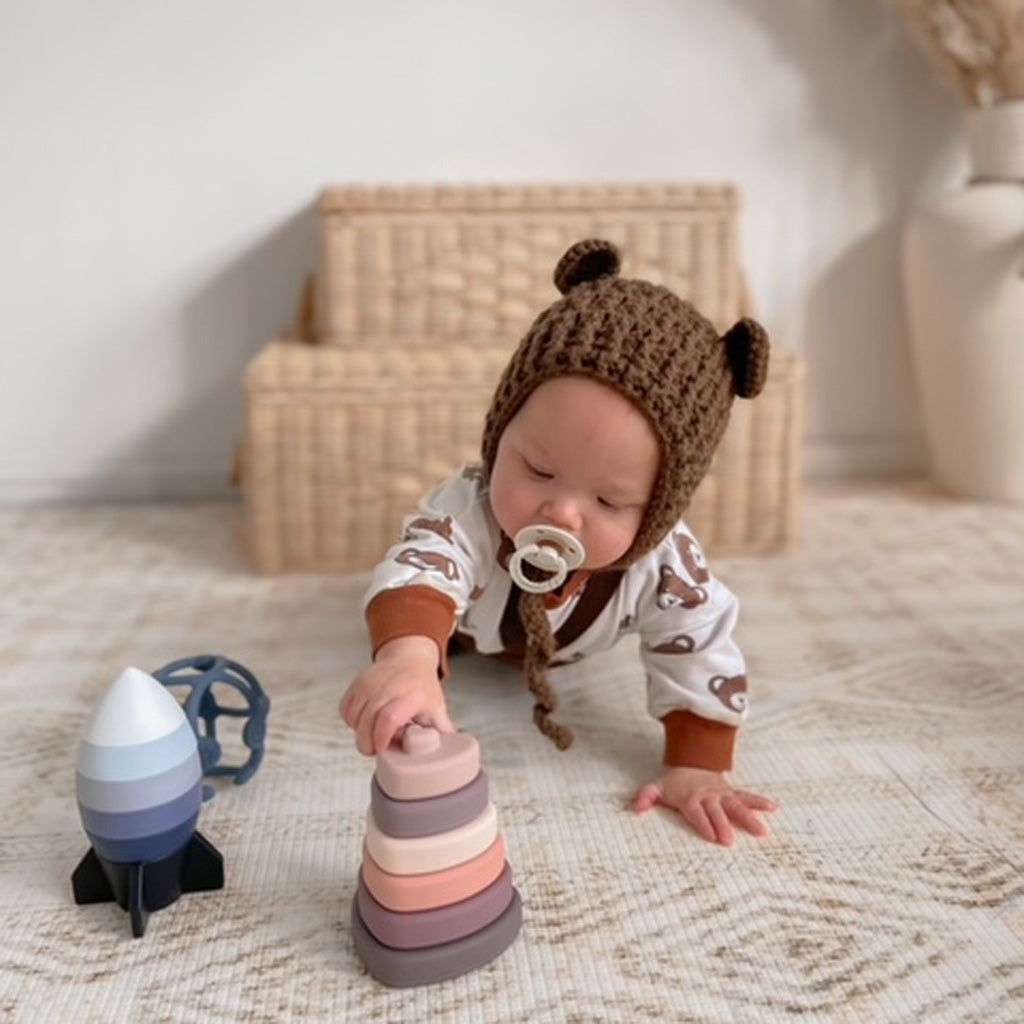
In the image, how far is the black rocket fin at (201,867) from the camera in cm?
68

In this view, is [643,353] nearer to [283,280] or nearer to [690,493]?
[690,493]

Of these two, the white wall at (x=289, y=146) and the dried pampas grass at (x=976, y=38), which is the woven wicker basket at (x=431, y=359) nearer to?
the white wall at (x=289, y=146)

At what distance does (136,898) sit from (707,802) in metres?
0.36

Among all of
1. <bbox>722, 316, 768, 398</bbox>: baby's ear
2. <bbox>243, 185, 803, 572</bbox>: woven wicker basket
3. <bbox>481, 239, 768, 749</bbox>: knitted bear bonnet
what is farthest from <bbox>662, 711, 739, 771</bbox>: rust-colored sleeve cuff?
<bbox>243, 185, 803, 572</bbox>: woven wicker basket

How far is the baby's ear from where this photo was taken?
769mm

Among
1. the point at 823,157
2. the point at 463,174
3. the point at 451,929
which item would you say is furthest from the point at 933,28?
the point at 451,929

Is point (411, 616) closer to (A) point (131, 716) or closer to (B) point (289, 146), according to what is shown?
(A) point (131, 716)

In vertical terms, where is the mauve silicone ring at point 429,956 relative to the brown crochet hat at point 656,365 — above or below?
below

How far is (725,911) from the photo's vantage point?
2.20ft

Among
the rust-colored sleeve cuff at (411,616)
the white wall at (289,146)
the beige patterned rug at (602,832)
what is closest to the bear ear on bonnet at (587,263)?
the rust-colored sleeve cuff at (411,616)

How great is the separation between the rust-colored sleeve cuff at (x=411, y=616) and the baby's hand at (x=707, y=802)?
0.56 feet

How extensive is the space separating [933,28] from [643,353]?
95 cm

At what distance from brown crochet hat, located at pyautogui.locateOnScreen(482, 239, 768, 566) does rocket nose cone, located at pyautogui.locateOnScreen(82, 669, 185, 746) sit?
0.29m

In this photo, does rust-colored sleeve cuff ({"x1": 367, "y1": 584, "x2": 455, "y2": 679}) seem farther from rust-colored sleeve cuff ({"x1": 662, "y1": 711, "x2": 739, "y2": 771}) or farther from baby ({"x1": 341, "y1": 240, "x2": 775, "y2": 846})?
rust-colored sleeve cuff ({"x1": 662, "y1": 711, "x2": 739, "y2": 771})
